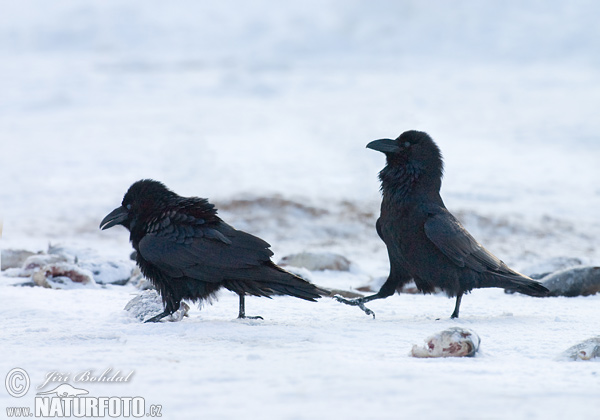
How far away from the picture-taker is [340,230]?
11.1 meters

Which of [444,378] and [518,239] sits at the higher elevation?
[518,239]

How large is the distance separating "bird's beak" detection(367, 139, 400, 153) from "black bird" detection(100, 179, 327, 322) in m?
1.34

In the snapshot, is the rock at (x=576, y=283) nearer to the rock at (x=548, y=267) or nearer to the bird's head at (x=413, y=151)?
the rock at (x=548, y=267)

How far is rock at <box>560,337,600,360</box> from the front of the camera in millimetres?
4000

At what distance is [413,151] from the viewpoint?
6.17 metres

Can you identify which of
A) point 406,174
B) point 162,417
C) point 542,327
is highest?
point 406,174

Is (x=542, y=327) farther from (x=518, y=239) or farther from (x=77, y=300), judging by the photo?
(x=518, y=239)

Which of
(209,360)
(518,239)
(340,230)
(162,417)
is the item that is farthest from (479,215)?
(162,417)

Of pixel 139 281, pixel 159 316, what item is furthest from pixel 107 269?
pixel 159 316

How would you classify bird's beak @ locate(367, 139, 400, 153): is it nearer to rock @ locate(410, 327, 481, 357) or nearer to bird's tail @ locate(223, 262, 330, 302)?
bird's tail @ locate(223, 262, 330, 302)

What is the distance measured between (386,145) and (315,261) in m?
2.16

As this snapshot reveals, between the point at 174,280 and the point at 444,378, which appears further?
the point at 174,280

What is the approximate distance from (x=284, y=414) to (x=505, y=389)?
932mm

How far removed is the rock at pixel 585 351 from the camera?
13.1 feet
